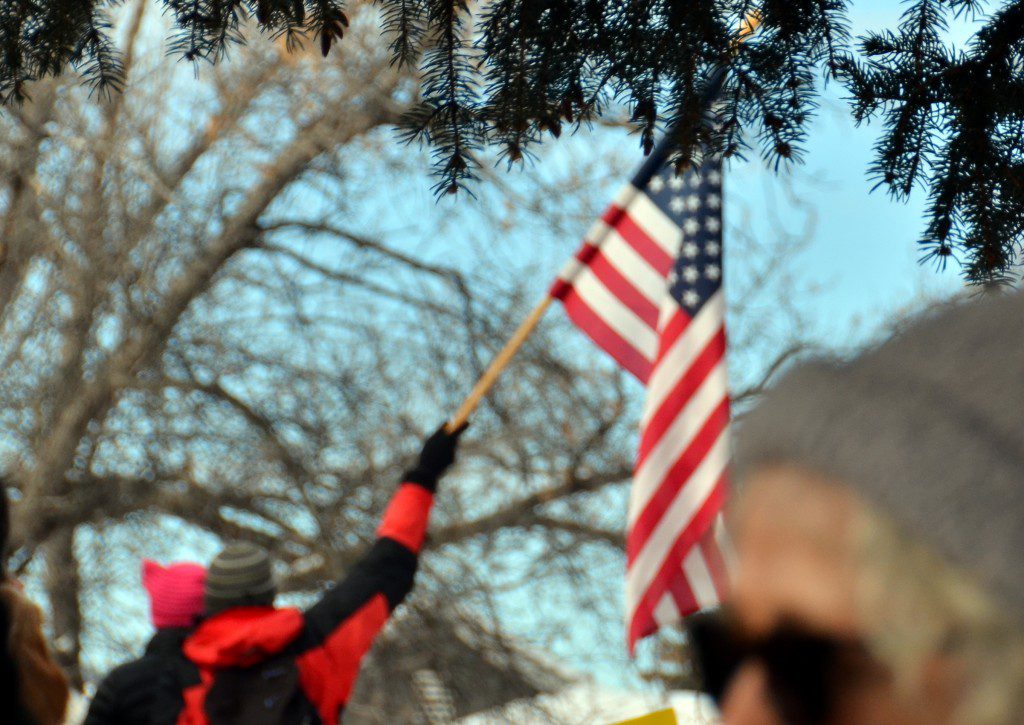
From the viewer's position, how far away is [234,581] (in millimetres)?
A: 3215

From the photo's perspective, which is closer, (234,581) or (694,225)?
(234,581)

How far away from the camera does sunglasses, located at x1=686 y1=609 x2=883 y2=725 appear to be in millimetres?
469

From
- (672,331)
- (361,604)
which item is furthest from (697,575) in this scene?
(361,604)

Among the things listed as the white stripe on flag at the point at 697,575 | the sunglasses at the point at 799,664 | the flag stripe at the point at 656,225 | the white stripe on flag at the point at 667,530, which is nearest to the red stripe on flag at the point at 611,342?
the flag stripe at the point at 656,225

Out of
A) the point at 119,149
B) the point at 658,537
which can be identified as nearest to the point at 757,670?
the point at 658,537

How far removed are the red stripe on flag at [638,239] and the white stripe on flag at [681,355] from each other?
268mm

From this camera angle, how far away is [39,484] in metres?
8.52

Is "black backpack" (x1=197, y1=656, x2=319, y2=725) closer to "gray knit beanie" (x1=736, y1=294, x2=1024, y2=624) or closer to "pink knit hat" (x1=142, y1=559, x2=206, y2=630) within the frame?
"pink knit hat" (x1=142, y1=559, x2=206, y2=630)

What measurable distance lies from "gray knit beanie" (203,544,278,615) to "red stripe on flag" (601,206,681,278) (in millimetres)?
2718

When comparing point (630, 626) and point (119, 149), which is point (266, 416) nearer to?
point (119, 149)

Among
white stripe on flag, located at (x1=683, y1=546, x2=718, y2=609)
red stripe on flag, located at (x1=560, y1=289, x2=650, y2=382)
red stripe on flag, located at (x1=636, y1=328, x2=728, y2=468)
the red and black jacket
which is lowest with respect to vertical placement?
the red and black jacket

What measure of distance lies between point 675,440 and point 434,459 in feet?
3.98

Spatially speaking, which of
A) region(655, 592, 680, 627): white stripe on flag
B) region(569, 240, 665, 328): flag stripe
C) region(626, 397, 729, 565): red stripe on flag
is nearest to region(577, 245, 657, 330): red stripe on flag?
region(569, 240, 665, 328): flag stripe

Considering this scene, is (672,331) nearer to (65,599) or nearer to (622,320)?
(622,320)
